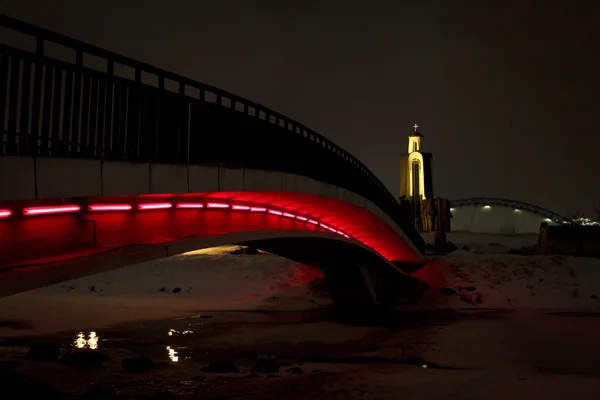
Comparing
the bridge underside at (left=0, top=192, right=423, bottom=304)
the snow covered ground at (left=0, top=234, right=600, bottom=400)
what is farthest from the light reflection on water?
the bridge underside at (left=0, top=192, right=423, bottom=304)

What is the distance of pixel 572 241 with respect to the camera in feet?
116

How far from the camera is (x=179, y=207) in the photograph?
1095 centimetres

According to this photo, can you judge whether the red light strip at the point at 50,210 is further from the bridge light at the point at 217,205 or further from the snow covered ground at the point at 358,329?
the snow covered ground at the point at 358,329

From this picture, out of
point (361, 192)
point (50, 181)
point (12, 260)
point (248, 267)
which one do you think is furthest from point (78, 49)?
point (248, 267)

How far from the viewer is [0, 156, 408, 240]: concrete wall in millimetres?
6285

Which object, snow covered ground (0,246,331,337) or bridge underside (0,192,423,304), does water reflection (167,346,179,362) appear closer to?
bridge underside (0,192,423,304)

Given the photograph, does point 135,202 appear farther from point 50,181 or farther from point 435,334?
point 435,334

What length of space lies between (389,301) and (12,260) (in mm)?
24164

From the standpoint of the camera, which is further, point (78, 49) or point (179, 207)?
point (179, 207)

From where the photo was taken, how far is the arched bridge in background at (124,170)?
6.86m

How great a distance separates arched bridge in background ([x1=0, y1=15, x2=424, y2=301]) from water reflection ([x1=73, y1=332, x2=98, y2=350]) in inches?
252

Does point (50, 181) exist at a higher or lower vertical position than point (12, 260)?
higher

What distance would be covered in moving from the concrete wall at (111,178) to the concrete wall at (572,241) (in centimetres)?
2697

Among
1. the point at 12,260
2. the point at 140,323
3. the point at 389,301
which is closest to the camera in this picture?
the point at 12,260
